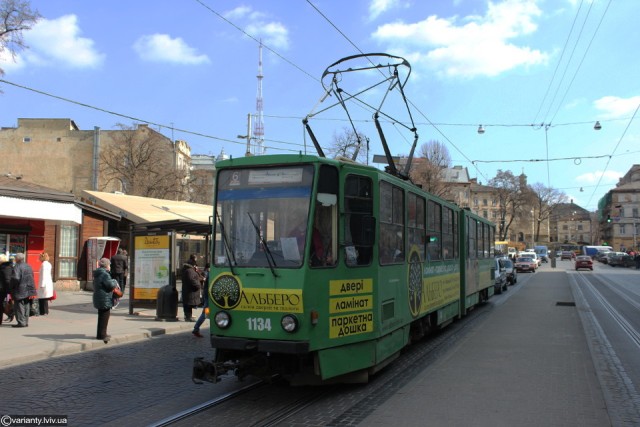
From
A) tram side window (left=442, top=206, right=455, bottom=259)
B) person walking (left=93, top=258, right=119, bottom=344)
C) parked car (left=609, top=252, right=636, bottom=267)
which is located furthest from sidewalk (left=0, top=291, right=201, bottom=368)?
parked car (left=609, top=252, right=636, bottom=267)

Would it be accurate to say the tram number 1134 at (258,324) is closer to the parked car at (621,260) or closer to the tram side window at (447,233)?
the tram side window at (447,233)

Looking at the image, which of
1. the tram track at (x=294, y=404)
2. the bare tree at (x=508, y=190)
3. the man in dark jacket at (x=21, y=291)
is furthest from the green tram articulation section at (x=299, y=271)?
the bare tree at (x=508, y=190)

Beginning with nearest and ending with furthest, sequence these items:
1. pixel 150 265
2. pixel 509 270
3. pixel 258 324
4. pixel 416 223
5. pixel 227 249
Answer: pixel 258 324 < pixel 227 249 < pixel 416 223 < pixel 150 265 < pixel 509 270

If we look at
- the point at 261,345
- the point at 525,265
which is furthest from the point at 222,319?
the point at 525,265

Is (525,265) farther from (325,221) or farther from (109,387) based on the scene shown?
(109,387)

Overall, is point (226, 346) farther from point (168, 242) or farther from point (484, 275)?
point (484, 275)

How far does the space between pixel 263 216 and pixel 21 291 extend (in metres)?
8.26

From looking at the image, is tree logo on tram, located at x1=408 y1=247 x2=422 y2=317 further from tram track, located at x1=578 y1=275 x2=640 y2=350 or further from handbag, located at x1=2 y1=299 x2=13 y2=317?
handbag, located at x1=2 y1=299 x2=13 y2=317

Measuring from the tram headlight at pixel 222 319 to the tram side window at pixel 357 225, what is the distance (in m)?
1.60

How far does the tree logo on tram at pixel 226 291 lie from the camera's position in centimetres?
623

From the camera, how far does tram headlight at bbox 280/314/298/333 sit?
5.84 m

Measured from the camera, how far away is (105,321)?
33.5ft

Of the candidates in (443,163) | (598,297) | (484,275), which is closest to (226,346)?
(484,275)

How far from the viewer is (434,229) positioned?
10375mm
